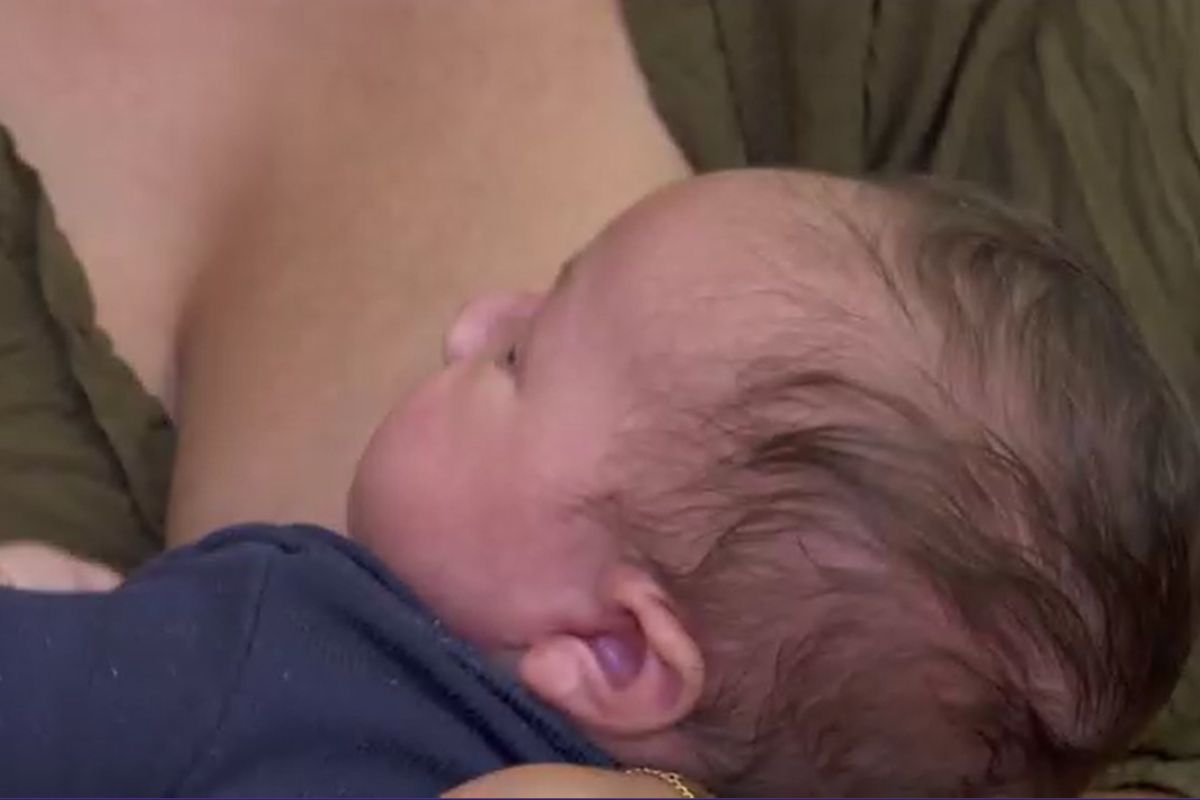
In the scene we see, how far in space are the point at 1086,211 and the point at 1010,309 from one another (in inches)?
10.6

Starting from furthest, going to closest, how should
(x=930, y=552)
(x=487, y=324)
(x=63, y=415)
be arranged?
(x=63, y=415) → (x=487, y=324) → (x=930, y=552)

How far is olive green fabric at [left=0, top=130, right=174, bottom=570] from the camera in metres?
1.09

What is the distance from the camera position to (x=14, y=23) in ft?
3.92

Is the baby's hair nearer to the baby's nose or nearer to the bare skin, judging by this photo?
the baby's nose

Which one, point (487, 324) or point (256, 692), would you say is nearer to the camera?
point (256, 692)

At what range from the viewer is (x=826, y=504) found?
0.82 metres

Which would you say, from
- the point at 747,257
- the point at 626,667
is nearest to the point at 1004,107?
the point at 747,257

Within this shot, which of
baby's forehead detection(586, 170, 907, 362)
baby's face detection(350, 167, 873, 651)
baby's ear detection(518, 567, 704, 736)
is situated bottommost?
baby's ear detection(518, 567, 704, 736)

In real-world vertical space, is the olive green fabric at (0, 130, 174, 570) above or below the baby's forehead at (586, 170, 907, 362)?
below

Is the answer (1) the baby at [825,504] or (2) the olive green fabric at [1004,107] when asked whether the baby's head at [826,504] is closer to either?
(1) the baby at [825,504]

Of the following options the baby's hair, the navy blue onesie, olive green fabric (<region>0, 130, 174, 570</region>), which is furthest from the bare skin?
the baby's hair

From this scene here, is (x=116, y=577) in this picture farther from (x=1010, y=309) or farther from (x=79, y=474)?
(x=1010, y=309)

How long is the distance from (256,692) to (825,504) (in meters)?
0.24

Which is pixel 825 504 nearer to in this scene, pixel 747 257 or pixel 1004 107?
pixel 747 257
